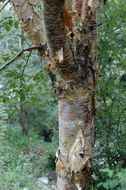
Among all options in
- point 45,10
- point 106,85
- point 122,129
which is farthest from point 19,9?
point 122,129

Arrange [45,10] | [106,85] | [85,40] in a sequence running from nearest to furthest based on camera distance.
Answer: [45,10]
[85,40]
[106,85]

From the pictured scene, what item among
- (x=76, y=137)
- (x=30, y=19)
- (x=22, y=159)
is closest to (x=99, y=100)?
(x=76, y=137)

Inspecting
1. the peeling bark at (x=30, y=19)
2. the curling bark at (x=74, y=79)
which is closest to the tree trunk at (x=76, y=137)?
the curling bark at (x=74, y=79)

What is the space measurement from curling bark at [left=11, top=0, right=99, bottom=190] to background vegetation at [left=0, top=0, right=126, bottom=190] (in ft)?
0.92

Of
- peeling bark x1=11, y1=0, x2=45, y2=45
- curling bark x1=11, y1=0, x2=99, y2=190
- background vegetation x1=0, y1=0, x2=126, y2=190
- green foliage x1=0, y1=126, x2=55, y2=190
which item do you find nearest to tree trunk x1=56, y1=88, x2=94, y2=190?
curling bark x1=11, y1=0, x2=99, y2=190

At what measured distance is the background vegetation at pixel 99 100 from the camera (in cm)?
230

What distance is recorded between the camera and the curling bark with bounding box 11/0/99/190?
155 centimetres

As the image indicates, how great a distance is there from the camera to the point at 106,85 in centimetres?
320

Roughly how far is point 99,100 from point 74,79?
5.81 ft

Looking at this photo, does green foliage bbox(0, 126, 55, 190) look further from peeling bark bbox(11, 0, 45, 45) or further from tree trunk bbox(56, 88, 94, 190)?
peeling bark bbox(11, 0, 45, 45)

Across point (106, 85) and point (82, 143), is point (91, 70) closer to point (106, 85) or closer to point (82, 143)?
point (82, 143)

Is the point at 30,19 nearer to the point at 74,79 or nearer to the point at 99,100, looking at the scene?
the point at 74,79

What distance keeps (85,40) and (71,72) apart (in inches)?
5.8

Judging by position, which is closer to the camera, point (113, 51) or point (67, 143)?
point (67, 143)
